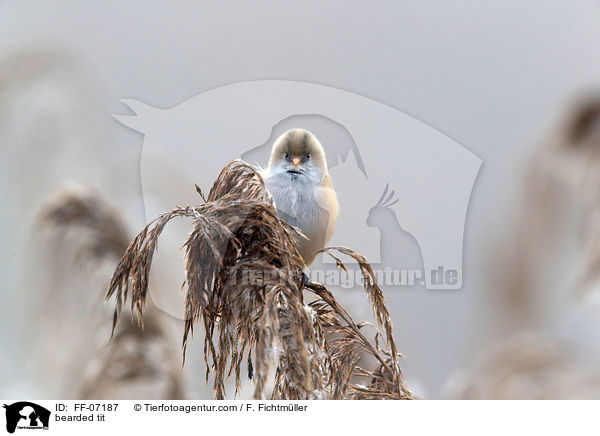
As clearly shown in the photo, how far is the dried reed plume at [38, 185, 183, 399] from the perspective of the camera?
1.79 meters

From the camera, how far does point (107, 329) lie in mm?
1876

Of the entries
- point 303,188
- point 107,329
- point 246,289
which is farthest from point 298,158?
point 107,329

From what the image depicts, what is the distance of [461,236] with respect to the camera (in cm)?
183

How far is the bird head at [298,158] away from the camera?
4.99 ft

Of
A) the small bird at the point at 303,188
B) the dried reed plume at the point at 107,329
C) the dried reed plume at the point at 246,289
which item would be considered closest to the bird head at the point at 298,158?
the small bird at the point at 303,188

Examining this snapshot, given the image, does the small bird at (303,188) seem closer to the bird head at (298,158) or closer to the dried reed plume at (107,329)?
the bird head at (298,158)

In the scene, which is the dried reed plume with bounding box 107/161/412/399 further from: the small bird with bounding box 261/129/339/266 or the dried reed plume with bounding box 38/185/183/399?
the dried reed plume with bounding box 38/185/183/399

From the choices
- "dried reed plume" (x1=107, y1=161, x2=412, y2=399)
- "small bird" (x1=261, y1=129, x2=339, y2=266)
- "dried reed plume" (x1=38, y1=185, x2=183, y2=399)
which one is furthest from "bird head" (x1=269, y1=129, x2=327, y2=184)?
"dried reed plume" (x1=38, y1=185, x2=183, y2=399)

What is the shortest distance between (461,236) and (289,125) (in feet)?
2.16

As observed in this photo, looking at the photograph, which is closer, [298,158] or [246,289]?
[246,289]

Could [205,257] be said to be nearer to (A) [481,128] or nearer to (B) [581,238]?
(A) [481,128]

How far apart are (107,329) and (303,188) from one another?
0.87 meters

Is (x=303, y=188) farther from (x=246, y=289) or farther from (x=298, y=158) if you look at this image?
(x=246, y=289)
